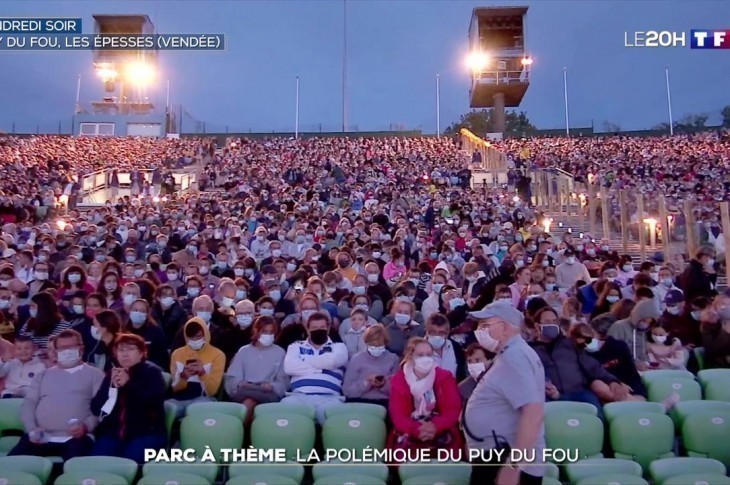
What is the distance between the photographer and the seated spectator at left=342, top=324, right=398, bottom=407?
5.73 metres

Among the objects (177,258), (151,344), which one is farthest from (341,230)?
(151,344)

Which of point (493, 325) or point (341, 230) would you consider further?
point (341, 230)

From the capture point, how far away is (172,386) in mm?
5828

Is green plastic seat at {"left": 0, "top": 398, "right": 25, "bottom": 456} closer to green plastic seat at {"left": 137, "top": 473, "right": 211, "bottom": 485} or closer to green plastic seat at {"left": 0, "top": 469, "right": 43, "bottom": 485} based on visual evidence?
green plastic seat at {"left": 0, "top": 469, "right": 43, "bottom": 485}

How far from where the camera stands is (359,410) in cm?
525

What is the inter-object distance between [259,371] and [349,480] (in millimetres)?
2050

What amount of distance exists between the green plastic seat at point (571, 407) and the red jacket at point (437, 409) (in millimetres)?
711

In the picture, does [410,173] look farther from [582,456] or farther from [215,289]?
[582,456]

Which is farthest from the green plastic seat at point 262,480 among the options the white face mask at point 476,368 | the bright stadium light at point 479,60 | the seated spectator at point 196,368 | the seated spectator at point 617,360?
the bright stadium light at point 479,60

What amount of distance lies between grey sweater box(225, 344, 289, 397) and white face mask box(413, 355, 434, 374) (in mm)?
1470

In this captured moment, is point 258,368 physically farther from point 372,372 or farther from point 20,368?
point 20,368

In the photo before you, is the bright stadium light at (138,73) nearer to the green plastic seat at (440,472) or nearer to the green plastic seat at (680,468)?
the green plastic seat at (440,472)

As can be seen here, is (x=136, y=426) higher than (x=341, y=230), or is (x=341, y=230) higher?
(x=341, y=230)

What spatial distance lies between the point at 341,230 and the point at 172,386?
309 inches
